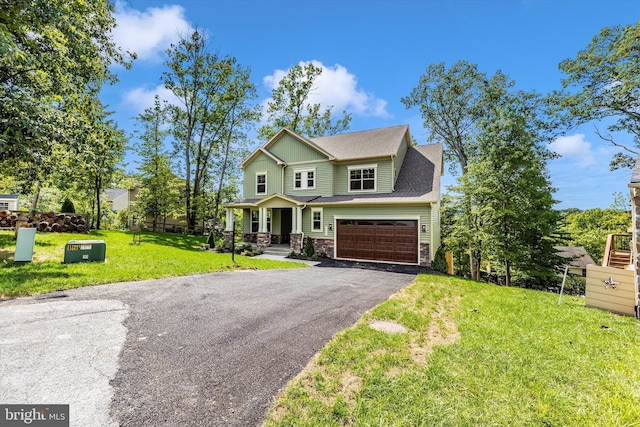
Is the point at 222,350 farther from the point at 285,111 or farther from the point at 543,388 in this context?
the point at 285,111

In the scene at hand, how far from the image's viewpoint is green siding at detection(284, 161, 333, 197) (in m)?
16.9

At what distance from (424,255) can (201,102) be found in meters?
22.7

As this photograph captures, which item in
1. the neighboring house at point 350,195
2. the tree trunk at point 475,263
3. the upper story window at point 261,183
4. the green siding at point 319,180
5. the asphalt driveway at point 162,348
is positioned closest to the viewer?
the asphalt driveway at point 162,348

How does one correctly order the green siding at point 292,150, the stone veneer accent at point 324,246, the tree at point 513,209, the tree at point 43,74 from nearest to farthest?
the tree at point 43,74, the tree at point 513,209, the stone veneer accent at point 324,246, the green siding at point 292,150

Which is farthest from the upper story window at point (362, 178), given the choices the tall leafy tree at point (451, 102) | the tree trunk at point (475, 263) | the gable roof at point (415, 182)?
the tall leafy tree at point (451, 102)

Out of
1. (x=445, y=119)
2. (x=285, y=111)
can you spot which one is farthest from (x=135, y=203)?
(x=445, y=119)

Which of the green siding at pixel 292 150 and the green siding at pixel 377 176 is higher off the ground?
the green siding at pixel 292 150

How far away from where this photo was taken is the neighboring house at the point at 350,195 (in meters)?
13.8

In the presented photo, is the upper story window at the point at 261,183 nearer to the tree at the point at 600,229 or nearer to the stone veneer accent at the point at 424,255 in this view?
the stone veneer accent at the point at 424,255

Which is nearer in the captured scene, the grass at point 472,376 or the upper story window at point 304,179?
the grass at point 472,376

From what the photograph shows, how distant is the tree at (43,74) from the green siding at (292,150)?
34.5 ft

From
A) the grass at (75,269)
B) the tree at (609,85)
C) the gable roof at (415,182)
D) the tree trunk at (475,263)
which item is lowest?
the tree trunk at (475,263)

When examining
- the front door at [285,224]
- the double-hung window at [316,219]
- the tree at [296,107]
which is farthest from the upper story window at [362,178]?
the tree at [296,107]

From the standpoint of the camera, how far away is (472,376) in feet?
10.7
